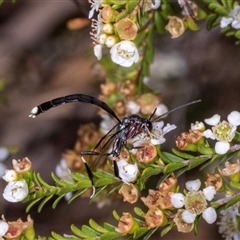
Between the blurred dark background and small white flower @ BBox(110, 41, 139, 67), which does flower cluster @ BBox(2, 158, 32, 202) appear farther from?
the blurred dark background

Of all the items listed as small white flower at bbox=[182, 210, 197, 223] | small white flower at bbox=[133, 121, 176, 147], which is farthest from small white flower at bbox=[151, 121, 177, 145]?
small white flower at bbox=[182, 210, 197, 223]

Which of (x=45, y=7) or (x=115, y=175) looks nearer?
(x=115, y=175)

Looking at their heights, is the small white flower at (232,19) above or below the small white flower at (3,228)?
above

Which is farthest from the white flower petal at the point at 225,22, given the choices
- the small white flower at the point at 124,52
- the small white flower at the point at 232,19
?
the small white flower at the point at 124,52

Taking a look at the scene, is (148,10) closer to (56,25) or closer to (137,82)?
(137,82)

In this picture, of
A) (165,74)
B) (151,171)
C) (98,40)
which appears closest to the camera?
(151,171)

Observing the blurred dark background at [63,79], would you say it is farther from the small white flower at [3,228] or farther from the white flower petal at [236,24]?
the small white flower at [3,228]

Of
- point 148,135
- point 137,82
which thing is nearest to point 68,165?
point 137,82
